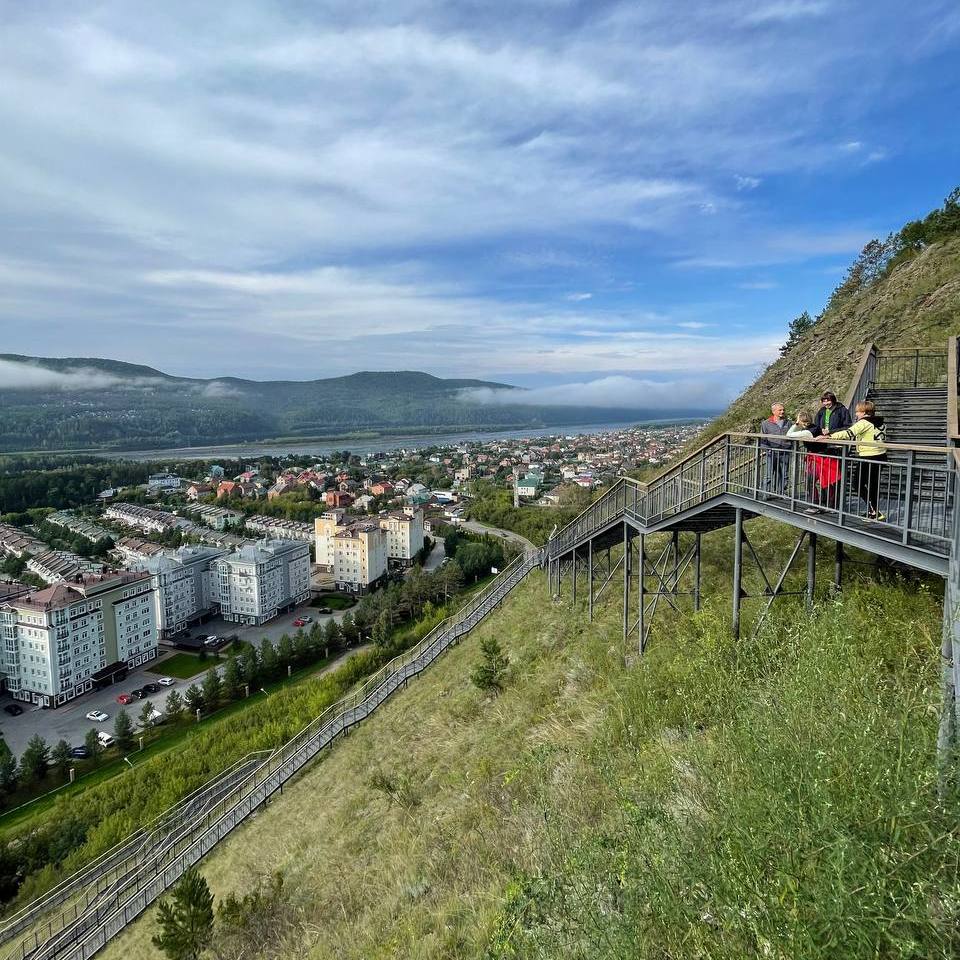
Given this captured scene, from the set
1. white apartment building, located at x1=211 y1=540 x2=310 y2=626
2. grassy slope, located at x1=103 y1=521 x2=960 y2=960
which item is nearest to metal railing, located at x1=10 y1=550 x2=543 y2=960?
grassy slope, located at x1=103 y1=521 x2=960 y2=960

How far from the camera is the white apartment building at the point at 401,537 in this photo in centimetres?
5888

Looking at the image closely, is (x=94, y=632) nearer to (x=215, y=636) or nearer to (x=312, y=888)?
(x=215, y=636)

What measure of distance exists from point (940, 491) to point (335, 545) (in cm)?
5168

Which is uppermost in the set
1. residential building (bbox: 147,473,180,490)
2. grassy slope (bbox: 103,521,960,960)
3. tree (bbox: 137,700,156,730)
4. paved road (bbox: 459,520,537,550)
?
grassy slope (bbox: 103,521,960,960)

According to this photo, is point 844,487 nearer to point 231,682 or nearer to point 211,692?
point 211,692

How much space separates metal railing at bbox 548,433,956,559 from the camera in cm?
435

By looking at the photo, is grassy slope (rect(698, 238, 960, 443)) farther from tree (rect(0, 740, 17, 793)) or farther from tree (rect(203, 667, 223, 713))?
tree (rect(0, 740, 17, 793))

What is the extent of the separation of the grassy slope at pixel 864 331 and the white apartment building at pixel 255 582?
115 feet

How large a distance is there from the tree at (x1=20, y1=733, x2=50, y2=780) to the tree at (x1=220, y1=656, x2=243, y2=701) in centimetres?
748

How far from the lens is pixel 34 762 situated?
23344 mm

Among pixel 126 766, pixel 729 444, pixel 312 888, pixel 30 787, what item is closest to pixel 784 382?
pixel 729 444

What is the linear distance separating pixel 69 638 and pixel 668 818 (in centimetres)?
3912

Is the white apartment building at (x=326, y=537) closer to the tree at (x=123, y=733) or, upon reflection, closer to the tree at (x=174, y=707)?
the tree at (x=174, y=707)

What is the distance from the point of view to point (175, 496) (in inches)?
3752
